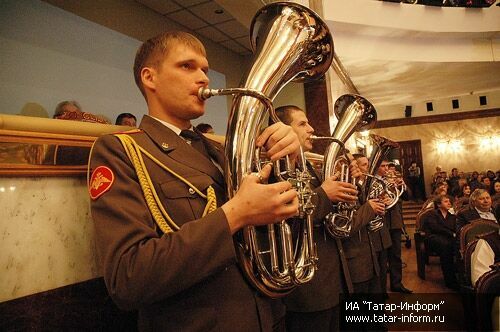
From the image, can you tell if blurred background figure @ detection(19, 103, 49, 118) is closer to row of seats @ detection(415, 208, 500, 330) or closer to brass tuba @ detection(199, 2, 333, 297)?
brass tuba @ detection(199, 2, 333, 297)

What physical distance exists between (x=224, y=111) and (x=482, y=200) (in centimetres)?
454

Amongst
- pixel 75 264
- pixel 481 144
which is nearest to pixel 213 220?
pixel 75 264

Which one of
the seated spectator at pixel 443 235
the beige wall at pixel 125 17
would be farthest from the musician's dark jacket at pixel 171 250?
the seated spectator at pixel 443 235

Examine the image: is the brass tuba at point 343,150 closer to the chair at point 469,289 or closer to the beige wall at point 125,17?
the chair at point 469,289

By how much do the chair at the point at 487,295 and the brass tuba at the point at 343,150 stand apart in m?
0.84

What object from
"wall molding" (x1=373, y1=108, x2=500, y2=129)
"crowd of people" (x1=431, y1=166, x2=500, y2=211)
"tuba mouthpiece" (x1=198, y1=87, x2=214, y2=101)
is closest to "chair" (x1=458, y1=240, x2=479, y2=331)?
"tuba mouthpiece" (x1=198, y1=87, x2=214, y2=101)

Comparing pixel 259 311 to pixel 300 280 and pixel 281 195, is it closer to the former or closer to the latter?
pixel 300 280

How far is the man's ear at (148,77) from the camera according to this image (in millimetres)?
1192

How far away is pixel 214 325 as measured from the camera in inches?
36.4

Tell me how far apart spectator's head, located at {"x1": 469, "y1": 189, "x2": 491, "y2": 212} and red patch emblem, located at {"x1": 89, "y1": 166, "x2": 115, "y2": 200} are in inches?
189

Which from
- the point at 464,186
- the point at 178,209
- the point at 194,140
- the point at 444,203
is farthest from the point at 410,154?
the point at 178,209

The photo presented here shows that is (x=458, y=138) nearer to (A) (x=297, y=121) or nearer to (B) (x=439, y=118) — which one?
(B) (x=439, y=118)

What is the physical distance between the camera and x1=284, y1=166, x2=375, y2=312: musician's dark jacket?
1.91m

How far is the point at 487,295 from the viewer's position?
2.10m
